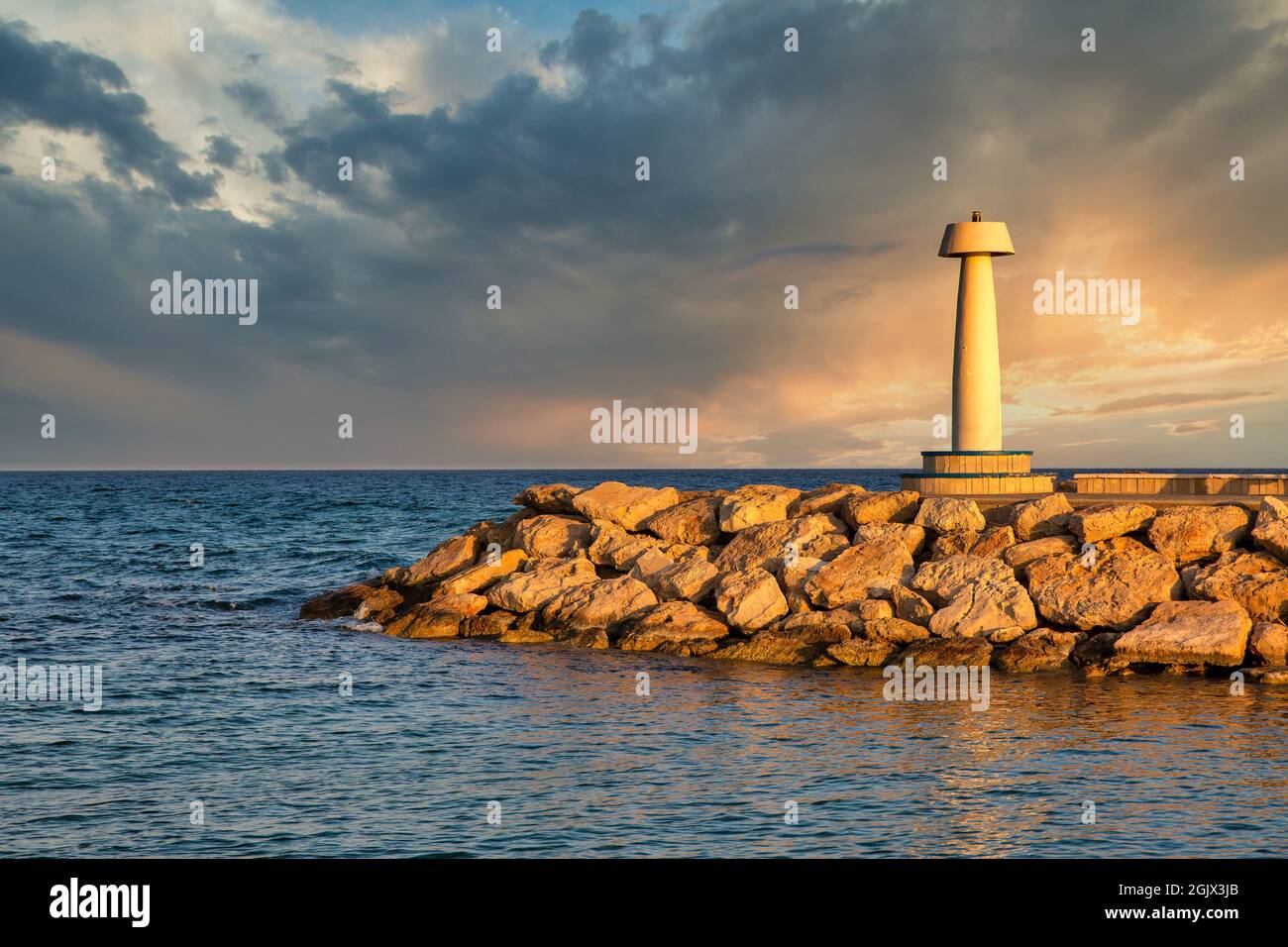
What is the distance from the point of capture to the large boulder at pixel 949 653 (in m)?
22.1

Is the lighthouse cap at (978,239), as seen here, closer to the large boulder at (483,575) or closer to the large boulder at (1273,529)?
the large boulder at (1273,529)

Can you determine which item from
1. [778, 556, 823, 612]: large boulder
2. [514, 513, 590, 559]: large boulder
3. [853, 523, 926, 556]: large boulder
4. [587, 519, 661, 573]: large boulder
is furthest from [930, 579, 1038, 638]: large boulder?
[514, 513, 590, 559]: large boulder

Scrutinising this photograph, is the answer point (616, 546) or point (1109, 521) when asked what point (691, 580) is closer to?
point (616, 546)

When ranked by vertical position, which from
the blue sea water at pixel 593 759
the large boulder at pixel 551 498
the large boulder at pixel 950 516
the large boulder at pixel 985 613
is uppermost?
the large boulder at pixel 551 498

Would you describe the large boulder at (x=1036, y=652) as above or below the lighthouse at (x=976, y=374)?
below

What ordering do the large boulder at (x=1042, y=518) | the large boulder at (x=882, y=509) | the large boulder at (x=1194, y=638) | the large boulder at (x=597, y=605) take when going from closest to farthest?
the large boulder at (x=1194, y=638) → the large boulder at (x=1042, y=518) → the large boulder at (x=597, y=605) → the large boulder at (x=882, y=509)

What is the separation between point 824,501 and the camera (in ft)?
95.8

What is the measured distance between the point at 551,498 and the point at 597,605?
7452 millimetres

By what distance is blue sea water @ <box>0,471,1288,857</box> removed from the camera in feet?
41.5

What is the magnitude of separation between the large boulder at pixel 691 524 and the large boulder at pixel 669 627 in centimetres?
413

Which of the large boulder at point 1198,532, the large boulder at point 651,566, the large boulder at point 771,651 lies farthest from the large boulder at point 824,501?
the large boulder at point 1198,532

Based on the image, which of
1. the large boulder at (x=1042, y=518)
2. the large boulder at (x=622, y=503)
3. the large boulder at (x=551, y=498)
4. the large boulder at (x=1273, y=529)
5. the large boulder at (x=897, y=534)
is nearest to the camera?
the large boulder at (x=1273, y=529)

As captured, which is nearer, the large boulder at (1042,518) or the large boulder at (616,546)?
the large boulder at (1042,518)
